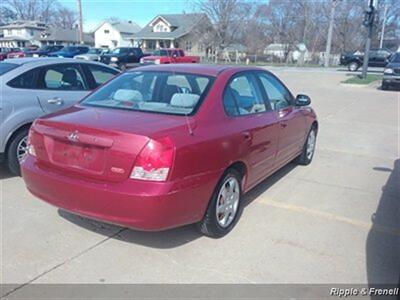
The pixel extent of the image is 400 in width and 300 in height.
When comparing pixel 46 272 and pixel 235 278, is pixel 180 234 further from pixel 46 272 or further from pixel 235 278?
pixel 46 272

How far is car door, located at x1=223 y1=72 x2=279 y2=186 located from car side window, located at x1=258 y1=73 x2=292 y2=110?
22 centimetres

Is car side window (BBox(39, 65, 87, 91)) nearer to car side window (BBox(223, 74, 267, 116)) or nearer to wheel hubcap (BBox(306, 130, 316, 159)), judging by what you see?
car side window (BBox(223, 74, 267, 116))

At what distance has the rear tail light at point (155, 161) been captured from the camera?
3057 mm

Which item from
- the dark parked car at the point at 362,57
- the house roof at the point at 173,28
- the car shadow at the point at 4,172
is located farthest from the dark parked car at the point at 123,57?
the house roof at the point at 173,28

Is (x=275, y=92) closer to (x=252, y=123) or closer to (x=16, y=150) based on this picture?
(x=252, y=123)

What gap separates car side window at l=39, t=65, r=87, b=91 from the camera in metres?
5.82

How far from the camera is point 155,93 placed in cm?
403

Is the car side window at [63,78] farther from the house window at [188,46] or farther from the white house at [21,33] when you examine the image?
the white house at [21,33]

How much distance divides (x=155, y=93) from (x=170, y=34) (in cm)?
6656

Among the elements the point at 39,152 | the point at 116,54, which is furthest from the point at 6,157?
the point at 116,54

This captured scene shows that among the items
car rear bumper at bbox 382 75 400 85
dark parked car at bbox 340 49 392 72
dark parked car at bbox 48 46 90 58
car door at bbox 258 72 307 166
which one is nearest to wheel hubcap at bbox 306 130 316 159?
car door at bbox 258 72 307 166

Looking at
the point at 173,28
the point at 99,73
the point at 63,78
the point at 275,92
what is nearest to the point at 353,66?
the point at 99,73

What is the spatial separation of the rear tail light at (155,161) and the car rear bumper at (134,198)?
0.21 ft

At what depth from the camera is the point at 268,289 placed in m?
3.10
